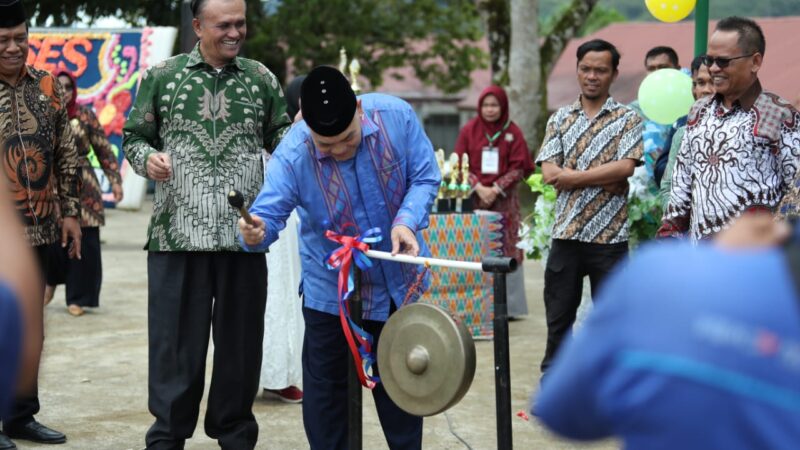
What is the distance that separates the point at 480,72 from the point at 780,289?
140ft

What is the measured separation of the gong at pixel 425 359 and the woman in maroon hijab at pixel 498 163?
5103 mm

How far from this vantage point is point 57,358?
7.94 m

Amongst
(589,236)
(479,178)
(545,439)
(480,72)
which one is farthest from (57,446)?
(480,72)

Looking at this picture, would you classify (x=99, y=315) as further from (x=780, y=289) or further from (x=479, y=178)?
(x=780, y=289)

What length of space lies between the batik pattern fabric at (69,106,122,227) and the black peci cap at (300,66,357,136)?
205 inches

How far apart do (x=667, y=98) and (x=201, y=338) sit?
3.20 meters

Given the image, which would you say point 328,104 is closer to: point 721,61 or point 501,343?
point 501,343

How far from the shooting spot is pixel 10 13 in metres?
5.31

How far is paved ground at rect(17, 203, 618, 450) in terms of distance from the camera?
234 inches

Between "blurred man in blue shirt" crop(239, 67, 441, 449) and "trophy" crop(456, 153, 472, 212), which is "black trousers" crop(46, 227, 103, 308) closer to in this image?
"trophy" crop(456, 153, 472, 212)

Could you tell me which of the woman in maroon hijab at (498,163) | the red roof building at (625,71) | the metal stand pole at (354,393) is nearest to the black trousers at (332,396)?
the metal stand pole at (354,393)

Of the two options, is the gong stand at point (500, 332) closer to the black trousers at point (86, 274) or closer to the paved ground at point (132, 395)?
the paved ground at point (132, 395)

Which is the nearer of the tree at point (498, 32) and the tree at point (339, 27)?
the tree at point (498, 32)

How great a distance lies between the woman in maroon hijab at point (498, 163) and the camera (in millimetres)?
9156
